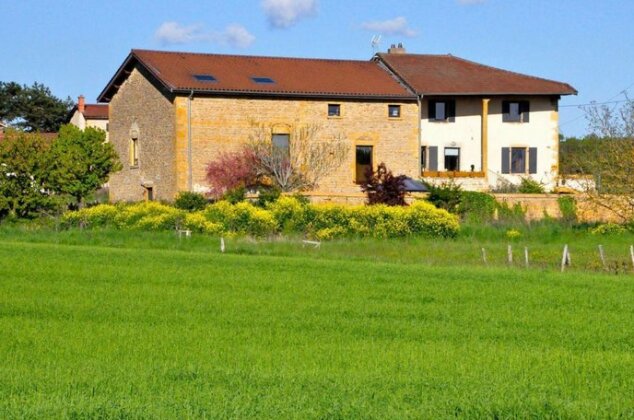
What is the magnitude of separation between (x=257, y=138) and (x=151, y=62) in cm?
613

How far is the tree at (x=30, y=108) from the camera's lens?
113 meters

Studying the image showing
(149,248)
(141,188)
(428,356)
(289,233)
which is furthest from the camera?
(141,188)

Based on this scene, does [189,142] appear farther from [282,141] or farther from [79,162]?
[79,162]

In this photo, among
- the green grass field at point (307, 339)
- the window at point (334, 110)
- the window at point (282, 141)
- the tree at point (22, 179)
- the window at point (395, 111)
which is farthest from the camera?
the window at point (395, 111)

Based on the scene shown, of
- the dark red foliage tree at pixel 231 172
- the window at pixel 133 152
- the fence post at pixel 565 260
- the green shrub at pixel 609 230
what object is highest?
the window at pixel 133 152

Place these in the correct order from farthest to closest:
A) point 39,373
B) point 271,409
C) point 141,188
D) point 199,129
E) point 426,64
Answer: point 426,64 < point 141,188 < point 199,129 < point 39,373 < point 271,409

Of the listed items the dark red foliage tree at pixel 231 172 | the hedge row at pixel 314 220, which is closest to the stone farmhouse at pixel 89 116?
the dark red foliage tree at pixel 231 172

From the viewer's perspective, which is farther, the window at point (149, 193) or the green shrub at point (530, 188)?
the window at point (149, 193)

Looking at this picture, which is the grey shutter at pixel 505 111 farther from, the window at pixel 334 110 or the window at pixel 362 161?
the window at pixel 334 110

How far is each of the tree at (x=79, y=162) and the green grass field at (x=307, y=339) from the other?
17.4m

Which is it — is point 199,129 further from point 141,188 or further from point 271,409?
point 271,409

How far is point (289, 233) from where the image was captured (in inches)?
1687

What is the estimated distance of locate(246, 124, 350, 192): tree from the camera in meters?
52.1

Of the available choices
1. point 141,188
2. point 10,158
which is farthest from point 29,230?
point 141,188
